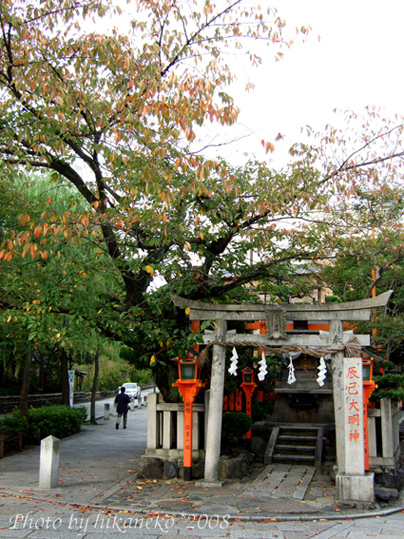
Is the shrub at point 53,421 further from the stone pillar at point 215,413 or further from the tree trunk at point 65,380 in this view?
the stone pillar at point 215,413

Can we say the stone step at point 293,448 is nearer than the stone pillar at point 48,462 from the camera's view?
No

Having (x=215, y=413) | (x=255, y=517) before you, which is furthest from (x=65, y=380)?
(x=255, y=517)

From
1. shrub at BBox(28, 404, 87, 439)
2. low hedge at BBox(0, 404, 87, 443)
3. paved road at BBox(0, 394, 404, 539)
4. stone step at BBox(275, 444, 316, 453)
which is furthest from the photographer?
shrub at BBox(28, 404, 87, 439)

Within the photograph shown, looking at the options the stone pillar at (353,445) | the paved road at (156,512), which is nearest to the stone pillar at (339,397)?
the stone pillar at (353,445)

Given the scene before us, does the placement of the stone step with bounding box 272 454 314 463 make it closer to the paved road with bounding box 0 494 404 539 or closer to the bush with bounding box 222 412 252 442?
the bush with bounding box 222 412 252 442

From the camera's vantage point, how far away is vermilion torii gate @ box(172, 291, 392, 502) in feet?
30.7

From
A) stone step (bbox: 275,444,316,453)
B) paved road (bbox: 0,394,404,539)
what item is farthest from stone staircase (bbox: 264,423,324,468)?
paved road (bbox: 0,394,404,539)

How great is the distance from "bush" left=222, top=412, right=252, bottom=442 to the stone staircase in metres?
0.88

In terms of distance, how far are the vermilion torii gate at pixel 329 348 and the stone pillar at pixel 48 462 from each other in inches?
124

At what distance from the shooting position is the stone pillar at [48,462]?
9.92 meters

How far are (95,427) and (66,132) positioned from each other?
16.7 metres

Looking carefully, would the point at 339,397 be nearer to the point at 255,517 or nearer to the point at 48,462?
the point at 255,517

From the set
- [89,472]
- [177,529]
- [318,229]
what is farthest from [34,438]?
[318,229]

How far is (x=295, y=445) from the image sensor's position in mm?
13875
